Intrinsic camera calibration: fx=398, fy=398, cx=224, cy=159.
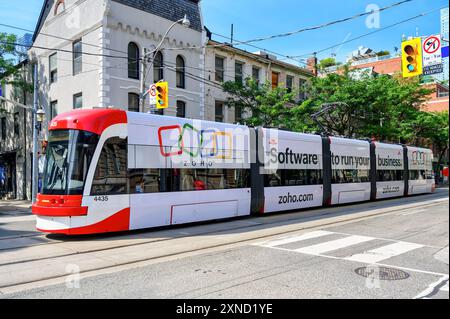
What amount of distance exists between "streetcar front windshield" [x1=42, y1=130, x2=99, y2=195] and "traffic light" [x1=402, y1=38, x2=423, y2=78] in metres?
10.1

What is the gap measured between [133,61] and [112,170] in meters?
12.5

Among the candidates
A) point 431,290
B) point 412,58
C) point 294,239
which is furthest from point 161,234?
point 412,58

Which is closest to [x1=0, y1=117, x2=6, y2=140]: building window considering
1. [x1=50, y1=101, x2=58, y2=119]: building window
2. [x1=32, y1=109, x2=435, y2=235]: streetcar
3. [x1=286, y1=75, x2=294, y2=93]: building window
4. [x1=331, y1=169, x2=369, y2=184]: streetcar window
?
[x1=50, y1=101, x2=58, y2=119]: building window

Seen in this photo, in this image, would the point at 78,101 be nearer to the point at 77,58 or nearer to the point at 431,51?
the point at 77,58

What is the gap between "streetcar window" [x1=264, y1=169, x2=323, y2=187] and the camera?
49.3 feet

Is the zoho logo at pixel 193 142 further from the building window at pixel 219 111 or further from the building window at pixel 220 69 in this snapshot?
the building window at pixel 220 69

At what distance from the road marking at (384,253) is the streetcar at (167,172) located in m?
5.56

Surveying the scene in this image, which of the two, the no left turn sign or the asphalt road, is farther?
the no left turn sign

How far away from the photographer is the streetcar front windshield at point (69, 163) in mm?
9977

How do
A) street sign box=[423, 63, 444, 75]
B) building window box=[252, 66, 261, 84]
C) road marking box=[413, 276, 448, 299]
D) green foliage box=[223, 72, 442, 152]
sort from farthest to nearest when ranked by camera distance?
building window box=[252, 66, 261, 84] < green foliage box=[223, 72, 442, 152] < street sign box=[423, 63, 444, 75] < road marking box=[413, 276, 448, 299]

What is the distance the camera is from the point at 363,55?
6875cm

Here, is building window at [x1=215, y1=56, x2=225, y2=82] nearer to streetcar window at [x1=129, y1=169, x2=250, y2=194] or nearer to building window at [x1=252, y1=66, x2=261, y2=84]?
building window at [x1=252, y1=66, x2=261, y2=84]

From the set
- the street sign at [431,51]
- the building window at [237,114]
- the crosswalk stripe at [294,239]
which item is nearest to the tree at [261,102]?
the building window at [237,114]
